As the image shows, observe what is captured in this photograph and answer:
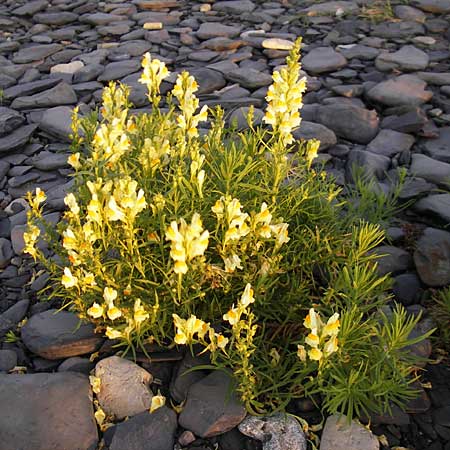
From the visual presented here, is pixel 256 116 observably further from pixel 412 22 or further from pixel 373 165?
pixel 412 22

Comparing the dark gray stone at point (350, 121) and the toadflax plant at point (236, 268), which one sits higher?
the toadflax plant at point (236, 268)

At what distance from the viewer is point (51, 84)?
4.93 m

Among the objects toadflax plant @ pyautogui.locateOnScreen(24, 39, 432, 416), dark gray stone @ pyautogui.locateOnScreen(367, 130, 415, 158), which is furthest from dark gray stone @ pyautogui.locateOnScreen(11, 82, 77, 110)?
dark gray stone @ pyautogui.locateOnScreen(367, 130, 415, 158)

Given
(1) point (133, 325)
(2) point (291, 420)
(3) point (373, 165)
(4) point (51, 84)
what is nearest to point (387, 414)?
(2) point (291, 420)

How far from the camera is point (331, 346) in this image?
2.10 meters

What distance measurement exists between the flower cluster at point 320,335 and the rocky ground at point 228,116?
39 centimetres

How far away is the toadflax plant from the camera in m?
2.23

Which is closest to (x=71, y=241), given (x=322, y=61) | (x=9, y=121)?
(x=9, y=121)

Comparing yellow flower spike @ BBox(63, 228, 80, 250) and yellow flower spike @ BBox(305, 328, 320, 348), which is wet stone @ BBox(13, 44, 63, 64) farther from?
yellow flower spike @ BBox(305, 328, 320, 348)

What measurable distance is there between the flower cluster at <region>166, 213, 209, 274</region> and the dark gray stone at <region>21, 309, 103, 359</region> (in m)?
0.74

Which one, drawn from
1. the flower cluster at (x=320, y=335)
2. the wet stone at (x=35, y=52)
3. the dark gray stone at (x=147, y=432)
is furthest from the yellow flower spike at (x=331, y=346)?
the wet stone at (x=35, y=52)

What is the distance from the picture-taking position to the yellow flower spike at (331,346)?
209cm

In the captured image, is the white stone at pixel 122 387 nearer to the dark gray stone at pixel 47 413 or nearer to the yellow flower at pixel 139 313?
the dark gray stone at pixel 47 413

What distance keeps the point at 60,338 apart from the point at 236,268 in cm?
82
